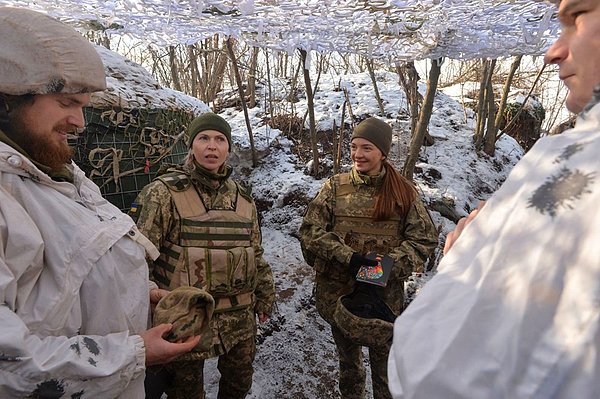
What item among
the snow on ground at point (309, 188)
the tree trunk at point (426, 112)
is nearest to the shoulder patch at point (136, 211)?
the snow on ground at point (309, 188)

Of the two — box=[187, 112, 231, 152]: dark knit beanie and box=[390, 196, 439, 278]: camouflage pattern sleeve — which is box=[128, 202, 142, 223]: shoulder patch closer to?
box=[187, 112, 231, 152]: dark knit beanie

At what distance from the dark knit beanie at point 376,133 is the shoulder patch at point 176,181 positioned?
4.06 feet

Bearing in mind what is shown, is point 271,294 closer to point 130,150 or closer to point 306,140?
point 130,150

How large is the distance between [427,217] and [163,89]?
2959 mm

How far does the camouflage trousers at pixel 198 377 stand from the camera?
7.21ft

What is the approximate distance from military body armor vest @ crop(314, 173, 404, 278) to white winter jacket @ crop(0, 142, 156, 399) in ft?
5.38

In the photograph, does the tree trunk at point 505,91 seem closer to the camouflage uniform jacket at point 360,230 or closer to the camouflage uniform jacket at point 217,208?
the camouflage uniform jacket at point 360,230

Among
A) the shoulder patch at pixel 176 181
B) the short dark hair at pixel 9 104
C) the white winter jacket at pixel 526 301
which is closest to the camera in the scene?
the white winter jacket at pixel 526 301

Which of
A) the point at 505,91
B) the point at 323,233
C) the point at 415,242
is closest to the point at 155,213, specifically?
the point at 323,233

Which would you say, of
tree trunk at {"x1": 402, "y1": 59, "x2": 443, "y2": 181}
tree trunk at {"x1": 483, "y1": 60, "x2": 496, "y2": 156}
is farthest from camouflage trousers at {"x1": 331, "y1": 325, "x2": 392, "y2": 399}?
tree trunk at {"x1": 483, "y1": 60, "x2": 496, "y2": 156}

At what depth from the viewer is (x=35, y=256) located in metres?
1.07

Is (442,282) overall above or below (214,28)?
below

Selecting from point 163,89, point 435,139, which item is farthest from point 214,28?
point 435,139

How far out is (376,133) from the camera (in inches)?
107
